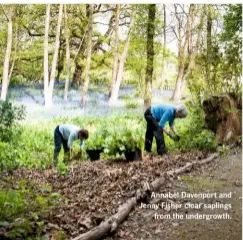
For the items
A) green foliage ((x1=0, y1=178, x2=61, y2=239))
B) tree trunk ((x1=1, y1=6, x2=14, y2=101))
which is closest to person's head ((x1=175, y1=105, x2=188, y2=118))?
green foliage ((x1=0, y1=178, x2=61, y2=239))

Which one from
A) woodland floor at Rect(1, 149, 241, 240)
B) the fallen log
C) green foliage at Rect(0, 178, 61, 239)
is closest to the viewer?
green foliage at Rect(0, 178, 61, 239)

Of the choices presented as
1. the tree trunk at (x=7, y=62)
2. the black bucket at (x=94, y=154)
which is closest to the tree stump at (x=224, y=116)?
the black bucket at (x=94, y=154)

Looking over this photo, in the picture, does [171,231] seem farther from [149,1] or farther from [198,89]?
[149,1]

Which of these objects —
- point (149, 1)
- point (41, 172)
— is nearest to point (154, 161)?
point (41, 172)

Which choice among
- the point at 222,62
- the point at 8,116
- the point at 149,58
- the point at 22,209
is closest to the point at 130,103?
the point at 149,58

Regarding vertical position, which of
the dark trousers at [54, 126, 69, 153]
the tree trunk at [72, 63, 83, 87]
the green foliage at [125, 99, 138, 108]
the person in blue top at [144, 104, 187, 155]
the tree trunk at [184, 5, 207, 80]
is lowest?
the dark trousers at [54, 126, 69, 153]

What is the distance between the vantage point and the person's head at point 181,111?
3.71 meters

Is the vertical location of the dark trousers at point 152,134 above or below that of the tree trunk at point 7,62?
below

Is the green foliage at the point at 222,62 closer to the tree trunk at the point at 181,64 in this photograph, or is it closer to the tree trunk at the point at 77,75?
the tree trunk at the point at 181,64

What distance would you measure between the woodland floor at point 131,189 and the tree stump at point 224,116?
221 millimetres

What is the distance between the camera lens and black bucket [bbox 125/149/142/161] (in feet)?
12.4

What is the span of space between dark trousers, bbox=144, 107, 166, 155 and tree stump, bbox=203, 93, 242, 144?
52 cm

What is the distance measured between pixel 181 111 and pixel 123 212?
3.35 ft

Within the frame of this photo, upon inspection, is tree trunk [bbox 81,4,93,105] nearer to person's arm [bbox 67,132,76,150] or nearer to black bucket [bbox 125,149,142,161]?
person's arm [bbox 67,132,76,150]
